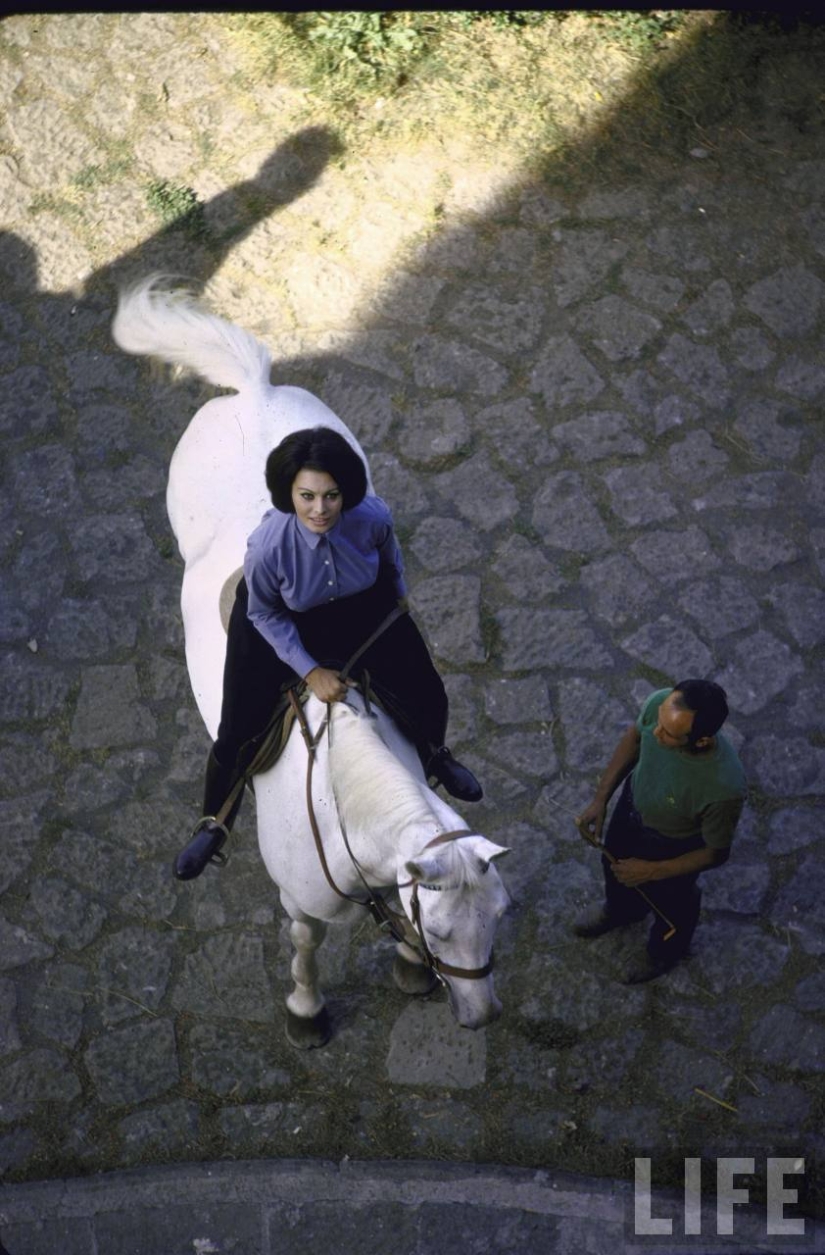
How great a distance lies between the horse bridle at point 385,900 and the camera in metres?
3.40

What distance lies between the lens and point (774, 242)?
759 centimetres

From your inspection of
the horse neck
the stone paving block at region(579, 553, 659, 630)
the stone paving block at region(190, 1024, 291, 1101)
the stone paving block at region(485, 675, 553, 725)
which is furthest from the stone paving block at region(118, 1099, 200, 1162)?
the stone paving block at region(579, 553, 659, 630)

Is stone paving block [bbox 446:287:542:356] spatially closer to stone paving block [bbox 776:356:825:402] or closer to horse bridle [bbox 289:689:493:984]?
stone paving block [bbox 776:356:825:402]

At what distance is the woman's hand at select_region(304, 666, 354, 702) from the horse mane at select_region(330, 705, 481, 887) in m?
0.05

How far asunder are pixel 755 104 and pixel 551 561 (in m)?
4.30

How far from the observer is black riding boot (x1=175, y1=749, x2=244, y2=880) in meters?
4.79

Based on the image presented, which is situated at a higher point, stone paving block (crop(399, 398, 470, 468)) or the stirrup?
stone paving block (crop(399, 398, 470, 468))

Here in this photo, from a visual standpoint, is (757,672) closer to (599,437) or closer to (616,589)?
(616,589)

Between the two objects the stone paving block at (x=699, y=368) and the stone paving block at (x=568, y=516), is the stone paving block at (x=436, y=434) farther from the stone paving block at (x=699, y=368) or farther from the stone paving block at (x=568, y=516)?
the stone paving block at (x=699, y=368)

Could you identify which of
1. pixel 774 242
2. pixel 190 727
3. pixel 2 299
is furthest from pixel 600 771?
pixel 2 299

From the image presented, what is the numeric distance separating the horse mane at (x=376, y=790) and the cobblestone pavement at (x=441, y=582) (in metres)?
1.83

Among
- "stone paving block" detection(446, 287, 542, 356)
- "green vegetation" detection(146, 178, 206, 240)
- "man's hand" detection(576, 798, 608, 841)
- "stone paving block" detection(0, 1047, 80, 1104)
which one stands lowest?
"stone paving block" detection(0, 1047, 80, 1104)

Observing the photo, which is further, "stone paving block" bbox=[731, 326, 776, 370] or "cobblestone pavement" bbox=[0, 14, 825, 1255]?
"stone paving block" bbox=[731, 326, 776, 370]

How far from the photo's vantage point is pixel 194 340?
5547 mm
